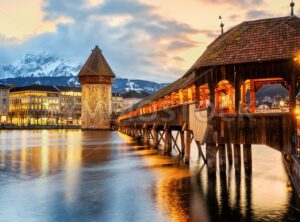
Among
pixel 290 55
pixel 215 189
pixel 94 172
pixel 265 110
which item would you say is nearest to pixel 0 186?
pixel 94 172

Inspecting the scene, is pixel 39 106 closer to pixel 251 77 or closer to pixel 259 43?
pixel 259 43

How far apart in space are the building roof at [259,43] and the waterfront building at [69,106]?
162470 mm

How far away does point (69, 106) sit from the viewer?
183500mm

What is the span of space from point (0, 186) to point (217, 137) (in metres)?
10.8

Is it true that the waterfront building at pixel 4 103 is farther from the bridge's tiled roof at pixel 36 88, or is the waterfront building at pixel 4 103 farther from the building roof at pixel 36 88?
Result: the building roof at pixel 36 88

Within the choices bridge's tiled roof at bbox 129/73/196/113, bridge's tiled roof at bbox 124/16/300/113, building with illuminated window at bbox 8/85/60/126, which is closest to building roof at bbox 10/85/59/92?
building with illuminated window at bbox 8/85/60/126

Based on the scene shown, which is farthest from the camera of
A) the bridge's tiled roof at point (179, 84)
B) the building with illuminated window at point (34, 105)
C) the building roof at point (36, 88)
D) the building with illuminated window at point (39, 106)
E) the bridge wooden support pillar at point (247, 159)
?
the building roof at point (36, 88)

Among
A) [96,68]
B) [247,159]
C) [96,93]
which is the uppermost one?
[96,68]

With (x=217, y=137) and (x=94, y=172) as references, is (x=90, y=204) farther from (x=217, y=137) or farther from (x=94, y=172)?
(x=94, y=172)

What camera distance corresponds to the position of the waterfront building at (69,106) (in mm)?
181000

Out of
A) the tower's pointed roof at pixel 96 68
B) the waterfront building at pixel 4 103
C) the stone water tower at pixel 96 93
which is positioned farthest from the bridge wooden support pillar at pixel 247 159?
the waterfront building at pixel 4 103

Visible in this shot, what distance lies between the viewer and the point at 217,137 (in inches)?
828

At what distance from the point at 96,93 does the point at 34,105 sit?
5851cm

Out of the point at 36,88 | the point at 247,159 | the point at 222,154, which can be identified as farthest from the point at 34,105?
the point at 222,154
